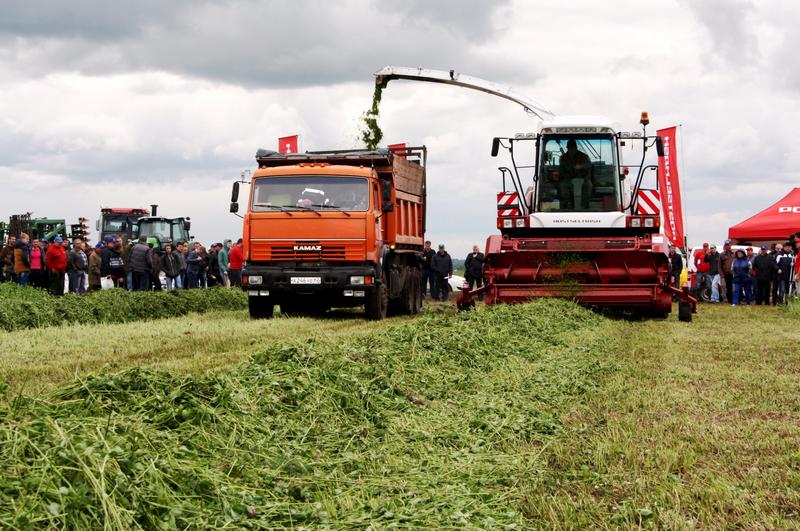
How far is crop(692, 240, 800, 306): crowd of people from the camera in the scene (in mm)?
26125

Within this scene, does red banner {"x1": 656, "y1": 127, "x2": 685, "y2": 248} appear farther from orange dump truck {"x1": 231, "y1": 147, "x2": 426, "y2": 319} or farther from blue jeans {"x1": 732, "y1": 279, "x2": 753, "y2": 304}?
orange dump truck {"x1": 231, "y1": 147, "x2": 426, "y2": 319}

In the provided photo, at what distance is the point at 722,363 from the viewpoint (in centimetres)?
1055

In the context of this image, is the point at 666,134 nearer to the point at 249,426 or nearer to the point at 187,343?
the point at 187,343

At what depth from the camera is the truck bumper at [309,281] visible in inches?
674

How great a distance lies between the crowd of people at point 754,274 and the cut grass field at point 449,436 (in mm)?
16028

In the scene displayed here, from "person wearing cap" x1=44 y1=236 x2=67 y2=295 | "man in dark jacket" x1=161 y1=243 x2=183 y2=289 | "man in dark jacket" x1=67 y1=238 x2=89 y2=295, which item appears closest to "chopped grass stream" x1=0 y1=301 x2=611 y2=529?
"person wearing cap" x1=44 y1=236 x2=67 y2=295

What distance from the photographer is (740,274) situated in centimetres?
2684

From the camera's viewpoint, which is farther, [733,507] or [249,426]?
[249,426]

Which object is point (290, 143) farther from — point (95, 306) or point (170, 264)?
point (95, 306)

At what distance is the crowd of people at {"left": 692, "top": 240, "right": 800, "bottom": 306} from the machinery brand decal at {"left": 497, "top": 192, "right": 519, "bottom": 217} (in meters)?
9.69

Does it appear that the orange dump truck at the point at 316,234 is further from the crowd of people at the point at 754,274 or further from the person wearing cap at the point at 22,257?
the crowd of people at the point at 754,274

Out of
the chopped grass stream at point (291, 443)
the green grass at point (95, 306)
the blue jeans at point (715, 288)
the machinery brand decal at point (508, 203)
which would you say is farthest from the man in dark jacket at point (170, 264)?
the chopped grass stream at point (291, 443)

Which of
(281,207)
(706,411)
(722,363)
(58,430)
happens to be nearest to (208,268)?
(281,207)

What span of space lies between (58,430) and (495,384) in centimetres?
471
